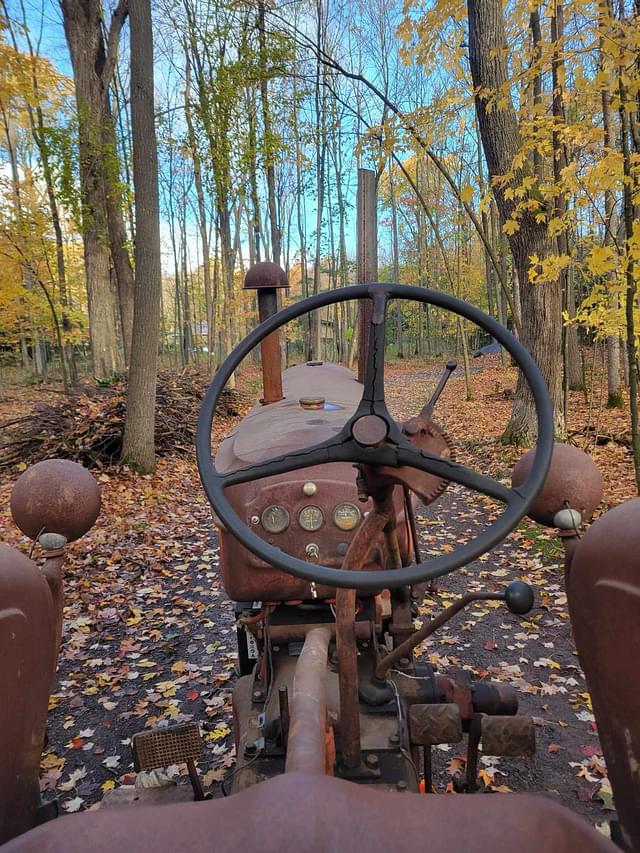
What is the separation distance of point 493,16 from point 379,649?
7.28 m

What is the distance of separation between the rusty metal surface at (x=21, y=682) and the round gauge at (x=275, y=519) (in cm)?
73

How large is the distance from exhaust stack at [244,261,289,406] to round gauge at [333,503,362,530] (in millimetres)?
Result: 1120

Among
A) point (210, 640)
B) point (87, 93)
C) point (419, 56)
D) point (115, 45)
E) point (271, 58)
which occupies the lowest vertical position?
point (210, 640)

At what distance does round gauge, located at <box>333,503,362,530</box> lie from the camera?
2.02 metres

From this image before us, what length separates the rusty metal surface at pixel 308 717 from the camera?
39.3 inches

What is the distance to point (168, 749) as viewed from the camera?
195cm

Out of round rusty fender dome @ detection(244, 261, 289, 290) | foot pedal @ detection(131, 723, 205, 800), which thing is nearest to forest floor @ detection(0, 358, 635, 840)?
foot pedal @ detection(131, 723, 205, 800)

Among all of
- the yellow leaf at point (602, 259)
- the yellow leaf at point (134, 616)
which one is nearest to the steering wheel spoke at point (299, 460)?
the yellow leaf at point (134, 616)

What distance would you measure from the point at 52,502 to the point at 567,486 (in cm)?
172

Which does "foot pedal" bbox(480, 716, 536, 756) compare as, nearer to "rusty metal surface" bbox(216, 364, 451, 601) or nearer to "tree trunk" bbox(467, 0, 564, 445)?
"rusty metal surface" bbox(216, 364, 451, 601)

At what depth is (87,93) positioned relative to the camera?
12.7m

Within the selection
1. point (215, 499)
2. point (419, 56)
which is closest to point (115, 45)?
point (419, 56)

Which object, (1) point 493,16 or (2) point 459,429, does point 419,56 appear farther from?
(2) point 459,429

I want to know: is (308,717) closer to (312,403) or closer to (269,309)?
(312,403)
